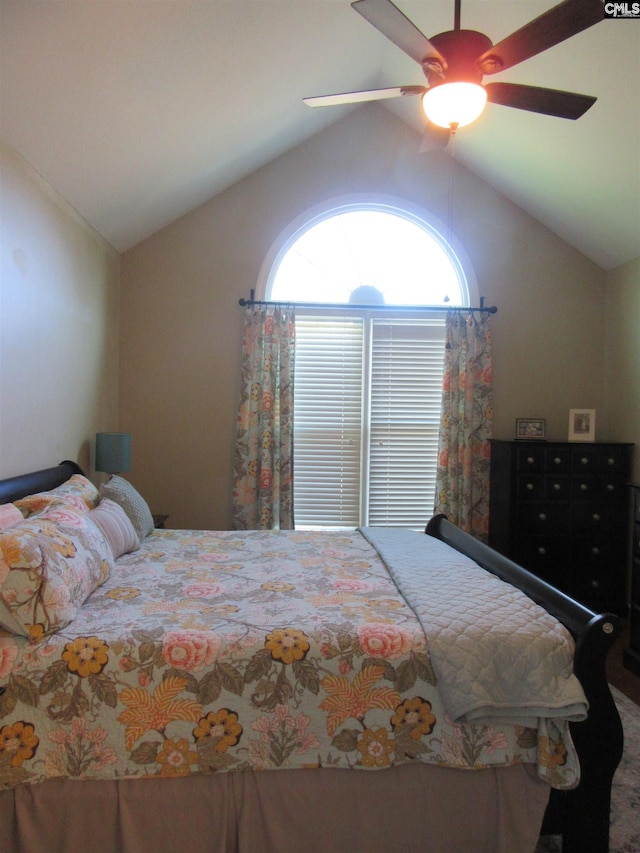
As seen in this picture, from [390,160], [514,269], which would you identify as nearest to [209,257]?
[390,160]

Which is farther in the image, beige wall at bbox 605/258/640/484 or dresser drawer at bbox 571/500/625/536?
beige wall at bbox 605/258/640/484

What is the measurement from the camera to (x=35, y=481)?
2.54 meters

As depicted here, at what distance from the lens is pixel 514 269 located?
4.25 metres

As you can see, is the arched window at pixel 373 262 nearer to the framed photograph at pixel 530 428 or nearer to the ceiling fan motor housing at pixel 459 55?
the framed photograph at pixel 530 428

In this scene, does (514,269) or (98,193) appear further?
(514,269)

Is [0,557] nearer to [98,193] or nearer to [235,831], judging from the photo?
[235,831]

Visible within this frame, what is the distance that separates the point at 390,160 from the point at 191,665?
3923 mm

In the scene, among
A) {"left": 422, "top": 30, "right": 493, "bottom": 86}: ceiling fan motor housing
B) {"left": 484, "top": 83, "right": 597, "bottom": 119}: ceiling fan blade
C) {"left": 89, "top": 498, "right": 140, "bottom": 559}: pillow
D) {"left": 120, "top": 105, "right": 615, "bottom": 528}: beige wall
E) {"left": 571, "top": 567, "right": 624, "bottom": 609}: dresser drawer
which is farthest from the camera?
{"left": 120, "top": 105, "right": 615, "bottom": 528}: beige wall

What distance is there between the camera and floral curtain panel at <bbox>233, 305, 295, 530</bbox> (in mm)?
3971

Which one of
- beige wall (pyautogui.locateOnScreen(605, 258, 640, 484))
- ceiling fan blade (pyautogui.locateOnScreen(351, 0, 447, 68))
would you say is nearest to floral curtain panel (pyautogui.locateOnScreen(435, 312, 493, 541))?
beige wall (pyautogui.locateOnScreen(605, 258, 640, 484))

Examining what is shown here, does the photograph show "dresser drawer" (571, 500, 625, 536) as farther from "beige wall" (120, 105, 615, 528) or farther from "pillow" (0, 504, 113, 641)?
"pillow" (0, 504, 113, 641)

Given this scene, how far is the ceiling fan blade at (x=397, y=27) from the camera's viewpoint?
1730 millimetres

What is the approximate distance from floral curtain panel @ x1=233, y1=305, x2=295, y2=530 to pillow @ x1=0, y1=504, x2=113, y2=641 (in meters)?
1.95
